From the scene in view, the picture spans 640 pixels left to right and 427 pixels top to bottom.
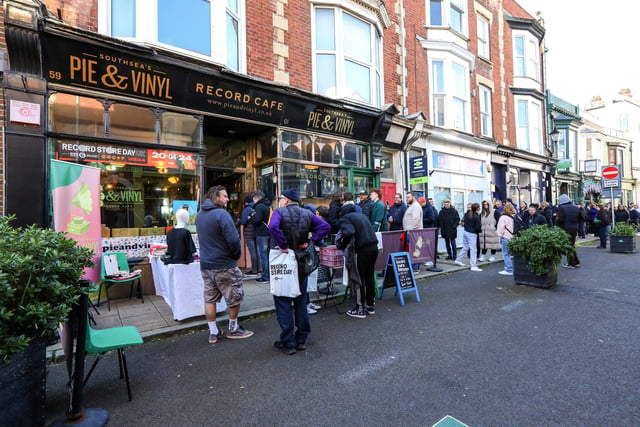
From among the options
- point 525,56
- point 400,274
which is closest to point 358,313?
point 400,274

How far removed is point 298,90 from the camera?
29.4 ft

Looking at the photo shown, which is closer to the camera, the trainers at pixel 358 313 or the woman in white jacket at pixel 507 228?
the trainers at pixel 358 313

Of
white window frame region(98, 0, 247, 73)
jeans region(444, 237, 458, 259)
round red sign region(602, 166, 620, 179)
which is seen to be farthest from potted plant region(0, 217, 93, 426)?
round red sign region(602, 166, 620, 179)

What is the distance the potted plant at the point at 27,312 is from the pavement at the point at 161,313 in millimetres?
1883

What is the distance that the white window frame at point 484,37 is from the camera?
16250 millimetres

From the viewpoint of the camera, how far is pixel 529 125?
18969 mm

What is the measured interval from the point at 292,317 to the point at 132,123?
533 centimetres

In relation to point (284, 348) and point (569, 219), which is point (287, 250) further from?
point (569, 219)

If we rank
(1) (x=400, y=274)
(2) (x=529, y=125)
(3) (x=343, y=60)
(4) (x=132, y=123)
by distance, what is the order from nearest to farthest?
(1) (x=400, y=274)
(4) (x=132, y=123)
(3) (x=343, y=60)
(2) (x=529, y=125)

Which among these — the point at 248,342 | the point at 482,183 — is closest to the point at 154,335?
the point at 248,342

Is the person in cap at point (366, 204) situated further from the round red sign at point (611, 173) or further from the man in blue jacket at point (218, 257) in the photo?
the round red sign at point (611, 173)

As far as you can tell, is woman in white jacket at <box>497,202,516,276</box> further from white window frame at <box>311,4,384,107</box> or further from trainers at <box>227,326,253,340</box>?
trainers at <box>227,326,253,340</box>

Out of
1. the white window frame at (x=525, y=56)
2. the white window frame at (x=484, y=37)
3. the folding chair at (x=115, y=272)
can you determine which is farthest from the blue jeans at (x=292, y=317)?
the white window frame at (x=525, y=56)

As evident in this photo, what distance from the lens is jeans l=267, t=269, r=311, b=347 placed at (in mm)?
4000
